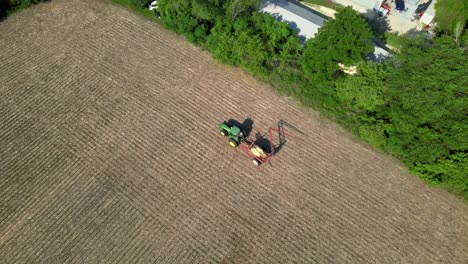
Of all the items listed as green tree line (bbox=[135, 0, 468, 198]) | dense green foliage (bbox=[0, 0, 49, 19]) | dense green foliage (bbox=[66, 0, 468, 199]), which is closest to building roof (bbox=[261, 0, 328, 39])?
green tree line (bbox=[135, 0, 468, 198])

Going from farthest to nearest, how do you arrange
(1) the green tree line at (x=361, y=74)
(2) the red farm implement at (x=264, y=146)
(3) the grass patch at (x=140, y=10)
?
(3) the grass patch at (x=140, y=10) → (2) the red farm implement at (x=264, y=146) → (1) the green tree line at (x=361, y=74)

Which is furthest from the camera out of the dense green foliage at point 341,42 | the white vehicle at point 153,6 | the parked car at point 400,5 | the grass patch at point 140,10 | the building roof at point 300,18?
the parked car at point 400,5

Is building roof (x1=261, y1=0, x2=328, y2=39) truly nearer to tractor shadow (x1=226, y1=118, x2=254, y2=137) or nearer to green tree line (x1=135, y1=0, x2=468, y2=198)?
green tree line (x1=135, y1=0, x2=468, y2=198)

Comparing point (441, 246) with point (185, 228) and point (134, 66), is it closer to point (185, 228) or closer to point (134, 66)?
point (185, 228)

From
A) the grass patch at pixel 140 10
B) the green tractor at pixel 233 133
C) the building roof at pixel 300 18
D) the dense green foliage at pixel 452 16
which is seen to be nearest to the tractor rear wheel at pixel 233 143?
the green tractor at pixel 233 133

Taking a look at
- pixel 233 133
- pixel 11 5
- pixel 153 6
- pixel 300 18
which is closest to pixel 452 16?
pixel 300 18

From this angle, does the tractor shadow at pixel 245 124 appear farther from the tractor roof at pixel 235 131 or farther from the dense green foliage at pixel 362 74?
the dense green foliage at pixel 362 74

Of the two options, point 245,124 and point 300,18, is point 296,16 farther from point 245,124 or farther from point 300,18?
point 245,124

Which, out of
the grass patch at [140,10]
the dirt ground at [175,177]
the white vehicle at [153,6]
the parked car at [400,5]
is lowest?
the dirt ground at [175,177]
